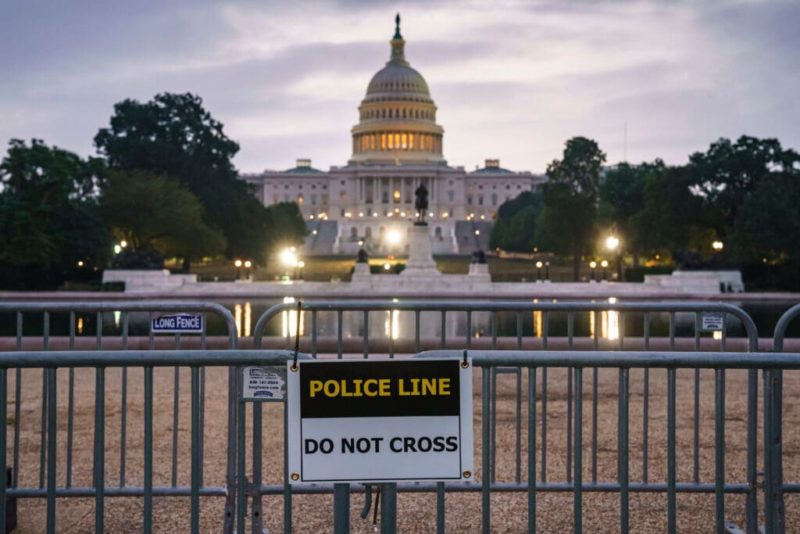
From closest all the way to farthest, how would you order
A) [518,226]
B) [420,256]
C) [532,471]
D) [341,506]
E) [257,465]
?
1. [341,506]
2. [532,471]
3. [257,465]
4. [420,256]
5. [518,226]

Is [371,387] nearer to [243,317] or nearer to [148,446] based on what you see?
[148,446]

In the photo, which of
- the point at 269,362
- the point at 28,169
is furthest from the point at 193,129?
the point at 269,362

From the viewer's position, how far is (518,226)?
8088 cm

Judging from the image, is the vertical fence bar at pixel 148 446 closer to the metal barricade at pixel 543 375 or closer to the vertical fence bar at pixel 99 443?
the vertical fence bar at pixel 99 443

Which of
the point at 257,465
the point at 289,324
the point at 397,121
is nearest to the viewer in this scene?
the point at 257,465

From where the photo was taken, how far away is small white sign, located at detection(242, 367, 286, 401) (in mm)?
4031

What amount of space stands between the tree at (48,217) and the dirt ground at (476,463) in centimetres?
2831

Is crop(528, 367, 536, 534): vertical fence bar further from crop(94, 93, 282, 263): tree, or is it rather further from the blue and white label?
crop(94, 93, 282, 263): tree

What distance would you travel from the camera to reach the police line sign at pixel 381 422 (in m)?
3.52

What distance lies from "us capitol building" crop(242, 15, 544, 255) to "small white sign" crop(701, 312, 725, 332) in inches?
4682

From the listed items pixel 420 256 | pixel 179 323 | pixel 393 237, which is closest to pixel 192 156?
pixel 420 256

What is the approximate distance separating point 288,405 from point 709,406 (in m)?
7.31

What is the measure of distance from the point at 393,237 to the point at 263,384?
359 feet

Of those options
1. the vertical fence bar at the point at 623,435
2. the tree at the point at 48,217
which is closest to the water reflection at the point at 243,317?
the tree at the point at 48,217
